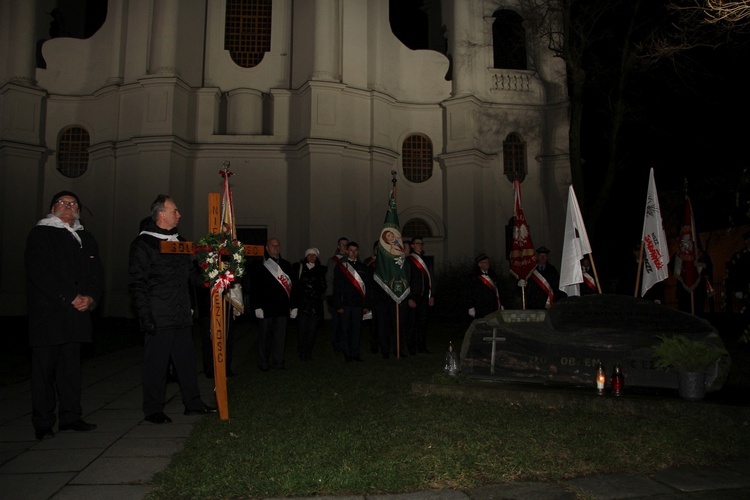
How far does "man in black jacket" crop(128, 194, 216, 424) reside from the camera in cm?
551

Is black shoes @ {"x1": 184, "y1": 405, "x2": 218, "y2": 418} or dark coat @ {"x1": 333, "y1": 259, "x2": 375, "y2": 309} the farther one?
dark coat @ {"x1": 333, "y1": 259, "x2": 375, "y2": 309}

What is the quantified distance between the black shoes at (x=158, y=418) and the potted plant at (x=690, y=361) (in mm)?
4930

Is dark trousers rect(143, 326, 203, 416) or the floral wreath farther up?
the floral wreath

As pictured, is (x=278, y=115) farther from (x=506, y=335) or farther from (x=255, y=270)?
(x=506, y=335)

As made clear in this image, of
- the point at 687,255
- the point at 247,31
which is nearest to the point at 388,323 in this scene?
the point at 687,255

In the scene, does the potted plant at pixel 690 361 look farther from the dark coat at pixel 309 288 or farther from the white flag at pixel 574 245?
the dark coat at pixel 309 288

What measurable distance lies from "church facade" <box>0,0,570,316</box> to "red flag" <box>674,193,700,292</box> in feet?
28.6

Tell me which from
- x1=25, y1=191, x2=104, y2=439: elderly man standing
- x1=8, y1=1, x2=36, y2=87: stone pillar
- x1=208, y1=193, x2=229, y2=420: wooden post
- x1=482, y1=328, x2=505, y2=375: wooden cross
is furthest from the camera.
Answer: x1=8, y1=1, x2=36, y2=87: stone pillar

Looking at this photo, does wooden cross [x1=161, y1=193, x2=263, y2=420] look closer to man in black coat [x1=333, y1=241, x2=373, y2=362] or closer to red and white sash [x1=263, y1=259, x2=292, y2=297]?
red and white sash [x1=263, y1=259, x2=292, y2=297]

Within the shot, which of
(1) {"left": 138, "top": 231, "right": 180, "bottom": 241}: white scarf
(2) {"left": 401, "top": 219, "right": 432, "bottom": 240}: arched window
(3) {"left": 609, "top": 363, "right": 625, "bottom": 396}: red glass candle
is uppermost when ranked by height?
(2) {"left": 401, "top": 219, "right": 432, "bottom": 240}: arched window

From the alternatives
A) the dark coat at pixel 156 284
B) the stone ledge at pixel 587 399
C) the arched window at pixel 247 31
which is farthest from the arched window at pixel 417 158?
the dark coat at pixel 156 284

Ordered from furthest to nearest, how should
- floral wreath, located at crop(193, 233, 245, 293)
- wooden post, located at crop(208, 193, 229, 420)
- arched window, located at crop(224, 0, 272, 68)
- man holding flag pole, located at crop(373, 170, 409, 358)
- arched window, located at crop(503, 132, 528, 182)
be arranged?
arched window, located at crop(503, 132, 528, 182), arched window, located at crop(224, 0, 272, 68), man holding flag pole, located at crop(373, 170, 409, 358), floral wreath, located at crop(193, 233, 245, 293), wooden post, located at crop(208, 193, 229, 420)

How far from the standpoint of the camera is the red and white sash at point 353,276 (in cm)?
990

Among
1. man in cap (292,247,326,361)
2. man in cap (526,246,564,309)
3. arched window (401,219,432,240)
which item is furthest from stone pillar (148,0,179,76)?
man in cap (526,246,564,309)
